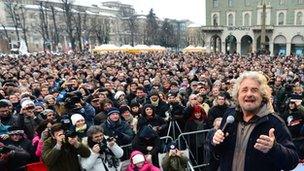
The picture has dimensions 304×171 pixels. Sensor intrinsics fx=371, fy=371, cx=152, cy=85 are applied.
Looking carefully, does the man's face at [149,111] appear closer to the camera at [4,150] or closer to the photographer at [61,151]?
the photographer at [61,151]

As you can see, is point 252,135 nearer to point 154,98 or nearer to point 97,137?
point 97,137

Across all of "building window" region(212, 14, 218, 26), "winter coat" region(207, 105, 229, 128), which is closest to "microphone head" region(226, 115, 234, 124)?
"winter coat" region(207, 105, 229, 128)

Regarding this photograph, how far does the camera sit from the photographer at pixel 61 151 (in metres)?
4.63

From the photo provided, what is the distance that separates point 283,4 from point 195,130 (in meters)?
59.2

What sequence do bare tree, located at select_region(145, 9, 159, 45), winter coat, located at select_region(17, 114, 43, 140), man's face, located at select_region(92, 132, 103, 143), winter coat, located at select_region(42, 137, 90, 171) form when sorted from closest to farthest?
1. winter coat, located at select_region(42, 137, 90, 171)
2. man's face, located at select_region(92, 132, 103, 143)
3. winter coat, located at select_region(17, 114, 43, 140)
4. bare tree, located at select_region(145, 9, 159, 45)

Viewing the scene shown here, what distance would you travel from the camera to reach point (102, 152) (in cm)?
509

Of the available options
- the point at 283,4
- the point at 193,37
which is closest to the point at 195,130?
the point at 283,4

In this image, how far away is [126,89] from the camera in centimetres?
1112

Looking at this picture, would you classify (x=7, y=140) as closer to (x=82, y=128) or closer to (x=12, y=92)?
(x=82, y=128)

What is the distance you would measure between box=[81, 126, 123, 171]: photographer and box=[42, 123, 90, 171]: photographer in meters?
0.14

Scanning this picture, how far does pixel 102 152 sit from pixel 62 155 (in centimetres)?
56

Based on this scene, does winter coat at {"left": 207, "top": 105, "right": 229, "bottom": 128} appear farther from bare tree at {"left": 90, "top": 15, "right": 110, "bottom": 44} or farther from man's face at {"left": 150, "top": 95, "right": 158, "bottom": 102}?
bare tree at {"left": 90, "top": 15, "right": 110, "bottom": 44}

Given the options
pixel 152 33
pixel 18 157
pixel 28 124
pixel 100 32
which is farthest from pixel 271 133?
pixel 152 33

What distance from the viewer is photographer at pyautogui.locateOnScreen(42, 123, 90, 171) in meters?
4.63
